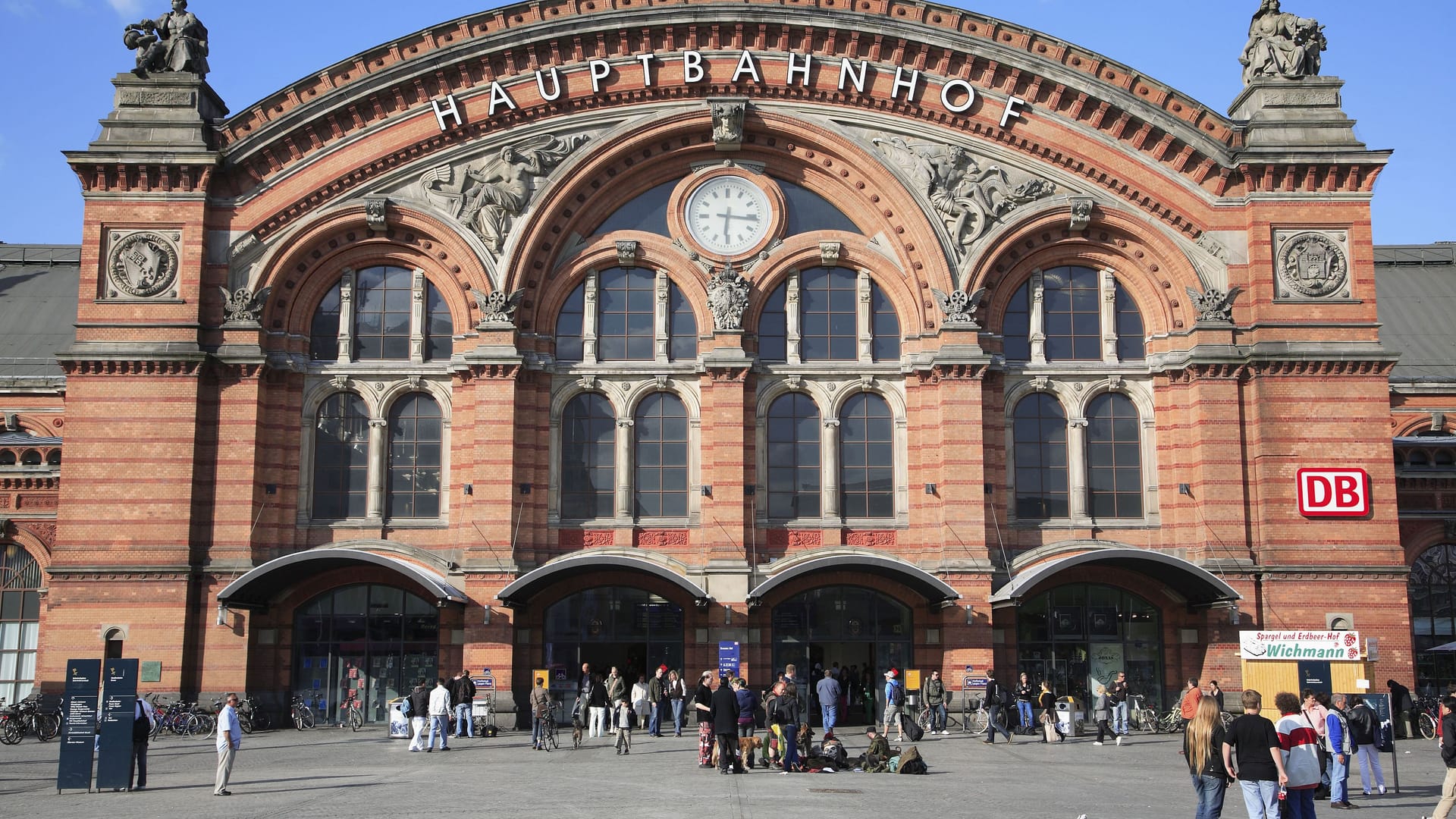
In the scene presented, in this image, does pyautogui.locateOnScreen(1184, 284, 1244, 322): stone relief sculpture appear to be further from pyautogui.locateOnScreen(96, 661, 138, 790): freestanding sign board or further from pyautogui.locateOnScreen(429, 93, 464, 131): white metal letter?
pyautogui.locateOnScreen(96, 661, 138, 790): freestanding sign board

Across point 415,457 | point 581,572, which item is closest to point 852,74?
point 581,572

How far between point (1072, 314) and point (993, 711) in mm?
12320

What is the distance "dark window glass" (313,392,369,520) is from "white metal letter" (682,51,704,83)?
12.9 metres

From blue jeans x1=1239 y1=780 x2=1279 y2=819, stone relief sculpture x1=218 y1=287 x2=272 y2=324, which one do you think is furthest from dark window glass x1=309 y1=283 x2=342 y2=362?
blue jeans x1=1239 y1=780 x2=1279 y2=819

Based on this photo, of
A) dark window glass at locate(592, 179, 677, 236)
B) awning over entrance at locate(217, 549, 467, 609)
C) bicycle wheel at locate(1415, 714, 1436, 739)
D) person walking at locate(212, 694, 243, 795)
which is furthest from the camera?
dark window glass at locate(592, 179, 677, 236)

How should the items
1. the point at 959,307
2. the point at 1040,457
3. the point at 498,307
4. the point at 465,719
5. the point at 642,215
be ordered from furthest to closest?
the point at 642,215 → the point at 1040,457 → the point at 959,307 → the point at 498,307 → the point at 465,719

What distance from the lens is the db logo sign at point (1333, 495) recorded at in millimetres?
36938

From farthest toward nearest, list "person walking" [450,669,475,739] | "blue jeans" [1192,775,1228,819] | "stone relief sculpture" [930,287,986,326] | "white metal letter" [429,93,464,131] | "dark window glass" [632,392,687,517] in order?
"white metal letter" [429,93,464,131] → "dark window glass" [632,392,687,517] → "stone relief sculpture" [930,287,986,326] → "person walking" [450,669,475,739] → "blue jeans" [1192,775,1228,819]

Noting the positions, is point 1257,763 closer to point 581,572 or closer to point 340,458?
point 581,572

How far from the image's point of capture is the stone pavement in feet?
68.2

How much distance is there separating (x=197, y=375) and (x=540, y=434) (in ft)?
30.1

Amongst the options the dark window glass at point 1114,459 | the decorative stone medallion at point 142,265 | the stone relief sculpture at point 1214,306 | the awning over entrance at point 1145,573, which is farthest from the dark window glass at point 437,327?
the stone relief sculpture at point 1214,306

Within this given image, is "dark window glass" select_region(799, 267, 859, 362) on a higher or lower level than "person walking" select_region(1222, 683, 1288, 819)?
higher

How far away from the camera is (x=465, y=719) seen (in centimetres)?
3438
